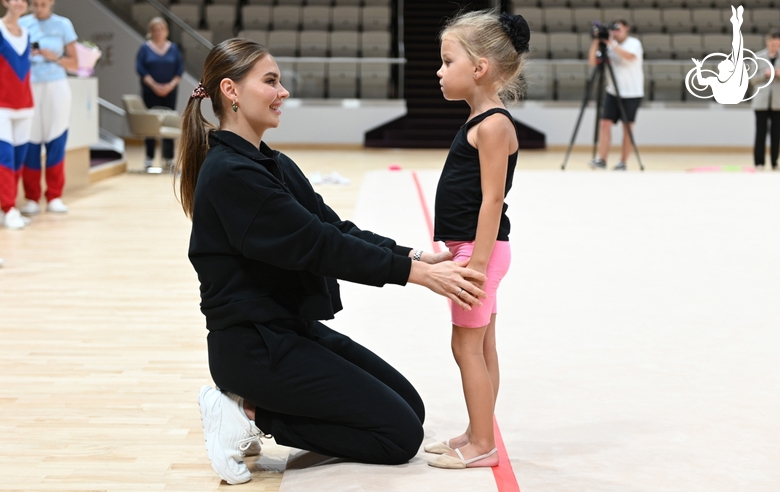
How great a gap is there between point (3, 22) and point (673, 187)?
500 cm

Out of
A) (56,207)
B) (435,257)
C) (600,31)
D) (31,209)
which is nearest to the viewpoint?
(435,257)

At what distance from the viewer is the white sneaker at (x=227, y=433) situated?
205 cm

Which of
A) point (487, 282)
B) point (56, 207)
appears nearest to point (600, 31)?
point (56, 207)

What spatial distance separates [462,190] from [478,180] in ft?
0.14

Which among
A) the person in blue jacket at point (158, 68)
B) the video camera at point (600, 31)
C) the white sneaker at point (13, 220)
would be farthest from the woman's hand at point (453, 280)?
the person in blue jacket at point (158, 68)

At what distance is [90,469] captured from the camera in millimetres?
2131

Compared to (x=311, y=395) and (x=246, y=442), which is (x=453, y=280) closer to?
(x=311, y=395)

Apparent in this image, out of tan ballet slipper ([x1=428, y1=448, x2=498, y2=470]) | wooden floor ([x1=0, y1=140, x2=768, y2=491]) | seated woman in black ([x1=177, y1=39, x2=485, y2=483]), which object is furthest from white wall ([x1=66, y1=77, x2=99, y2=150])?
tan ballet slipper ([x1=428, y1=448, x2=498, y2=470])

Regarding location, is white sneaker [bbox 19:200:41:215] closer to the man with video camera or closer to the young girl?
the young girl

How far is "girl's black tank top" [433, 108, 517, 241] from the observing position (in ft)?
6.87

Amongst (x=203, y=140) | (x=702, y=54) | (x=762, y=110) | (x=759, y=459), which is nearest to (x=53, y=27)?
(x=203, y=140)

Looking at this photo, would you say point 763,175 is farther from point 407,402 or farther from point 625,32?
point 407,402

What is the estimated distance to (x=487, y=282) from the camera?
2.13 m
